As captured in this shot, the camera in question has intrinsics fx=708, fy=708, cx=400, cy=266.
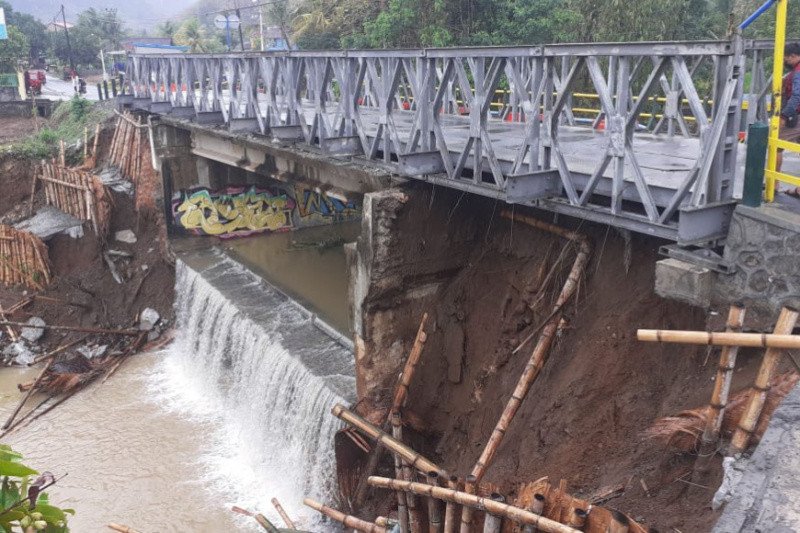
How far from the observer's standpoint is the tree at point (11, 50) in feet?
153

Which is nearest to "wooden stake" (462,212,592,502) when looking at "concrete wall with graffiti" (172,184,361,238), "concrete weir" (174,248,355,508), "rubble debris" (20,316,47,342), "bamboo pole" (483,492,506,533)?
"bamboo pole" (483,492,506,533)

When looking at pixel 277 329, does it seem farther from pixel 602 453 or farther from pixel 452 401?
pixel 602 453

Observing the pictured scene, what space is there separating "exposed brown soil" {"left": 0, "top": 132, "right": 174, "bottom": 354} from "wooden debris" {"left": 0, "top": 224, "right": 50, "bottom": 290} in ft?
0.91

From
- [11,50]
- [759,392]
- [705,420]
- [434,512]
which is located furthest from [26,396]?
[11,50]

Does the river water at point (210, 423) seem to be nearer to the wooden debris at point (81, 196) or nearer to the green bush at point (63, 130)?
the wooden debris at point (81, 196)

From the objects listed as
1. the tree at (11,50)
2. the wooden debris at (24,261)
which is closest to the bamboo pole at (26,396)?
the wooden debris at (24,261)

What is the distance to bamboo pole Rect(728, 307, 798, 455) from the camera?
5422mm

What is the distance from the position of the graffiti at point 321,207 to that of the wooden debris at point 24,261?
25.4ft

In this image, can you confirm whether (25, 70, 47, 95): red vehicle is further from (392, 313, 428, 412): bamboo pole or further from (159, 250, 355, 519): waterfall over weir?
(392, 313, 428, 412): bamboo pole

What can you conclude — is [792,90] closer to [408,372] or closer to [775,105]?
[775,105]

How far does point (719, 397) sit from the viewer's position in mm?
5836

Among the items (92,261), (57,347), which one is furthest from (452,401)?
(92,261)

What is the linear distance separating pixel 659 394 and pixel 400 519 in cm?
316

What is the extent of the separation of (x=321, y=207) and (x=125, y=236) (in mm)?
6105
